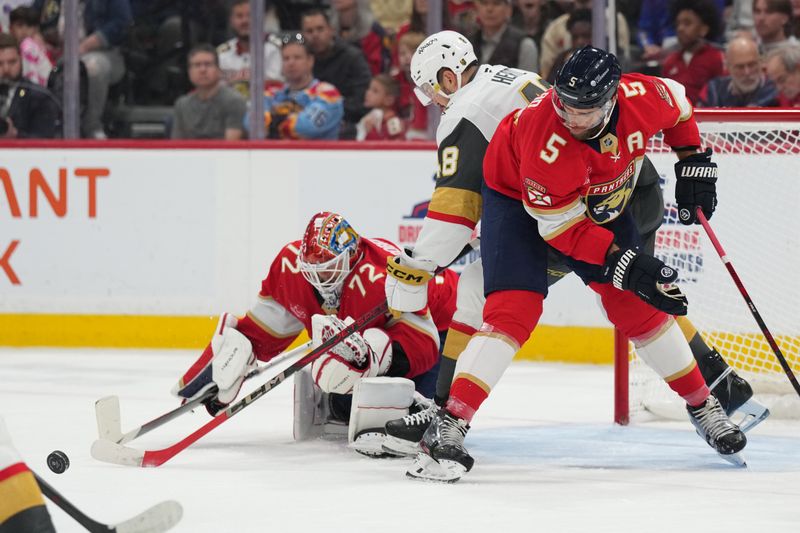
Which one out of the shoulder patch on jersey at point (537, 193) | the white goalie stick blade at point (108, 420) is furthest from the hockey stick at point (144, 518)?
the white goalie stick blade at point (108, 420)

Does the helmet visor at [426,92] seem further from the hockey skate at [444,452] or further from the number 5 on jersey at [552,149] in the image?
the hockey skate at [444,452]

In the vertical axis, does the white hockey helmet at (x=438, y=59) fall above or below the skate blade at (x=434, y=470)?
above

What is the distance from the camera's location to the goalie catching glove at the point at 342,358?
3680mm

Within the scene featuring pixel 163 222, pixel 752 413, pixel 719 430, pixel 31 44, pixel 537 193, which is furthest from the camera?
pixel 31 44

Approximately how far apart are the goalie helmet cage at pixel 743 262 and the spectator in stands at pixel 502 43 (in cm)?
129

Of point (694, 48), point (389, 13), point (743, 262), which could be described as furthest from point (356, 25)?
point (743, 262)

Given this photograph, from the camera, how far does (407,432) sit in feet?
11.8

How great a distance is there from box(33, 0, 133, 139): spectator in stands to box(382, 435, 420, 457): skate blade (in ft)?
9.73

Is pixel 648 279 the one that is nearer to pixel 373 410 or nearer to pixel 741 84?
pixel 373 410

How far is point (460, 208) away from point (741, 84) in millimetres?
2359

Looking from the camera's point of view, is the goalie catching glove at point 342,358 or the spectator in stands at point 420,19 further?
the spectator in stands at point 420,19

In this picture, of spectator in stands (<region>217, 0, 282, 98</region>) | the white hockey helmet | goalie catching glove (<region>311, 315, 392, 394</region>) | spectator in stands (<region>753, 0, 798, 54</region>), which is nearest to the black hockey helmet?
the white hockey helmet

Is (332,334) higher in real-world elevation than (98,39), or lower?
lower

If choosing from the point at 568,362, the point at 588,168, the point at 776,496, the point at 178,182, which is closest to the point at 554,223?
the point at 588,168
